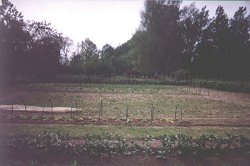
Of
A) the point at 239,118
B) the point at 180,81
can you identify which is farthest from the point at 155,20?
the point at 239,118

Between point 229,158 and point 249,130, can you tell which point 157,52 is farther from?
point 229,158

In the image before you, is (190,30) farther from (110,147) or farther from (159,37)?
(110,147)

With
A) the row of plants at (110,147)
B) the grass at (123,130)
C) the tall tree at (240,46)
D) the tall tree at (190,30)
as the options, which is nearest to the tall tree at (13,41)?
the grass at (123,130)

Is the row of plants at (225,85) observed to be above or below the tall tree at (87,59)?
below

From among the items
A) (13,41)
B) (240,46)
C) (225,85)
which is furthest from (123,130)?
(225,85)

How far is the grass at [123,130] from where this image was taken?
336 inches

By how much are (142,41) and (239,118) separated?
925 inches

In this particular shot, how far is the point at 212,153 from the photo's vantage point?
6613 millimetres

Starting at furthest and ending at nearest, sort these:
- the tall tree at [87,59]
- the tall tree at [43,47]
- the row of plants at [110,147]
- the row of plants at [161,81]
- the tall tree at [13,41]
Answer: the tall tree at [87,59] < the row of plants at [161,81] < the tall tree at [43,47] < the tall tree at [13,41] < the row of plants at [110,147]

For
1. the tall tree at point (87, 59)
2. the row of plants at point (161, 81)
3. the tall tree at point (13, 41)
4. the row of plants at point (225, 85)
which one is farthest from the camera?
the tall tree at point (87, 59)

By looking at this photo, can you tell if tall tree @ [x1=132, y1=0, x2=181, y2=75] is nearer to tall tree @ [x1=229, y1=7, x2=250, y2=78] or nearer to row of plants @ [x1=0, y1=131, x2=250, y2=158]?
tall tree @ [x1=229, y1=7, x2=250, y2=78]

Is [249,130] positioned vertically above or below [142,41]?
below

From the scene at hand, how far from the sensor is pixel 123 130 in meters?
9.00

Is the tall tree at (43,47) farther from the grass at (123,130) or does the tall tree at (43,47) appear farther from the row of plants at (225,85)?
the row of plants at (225,85)
